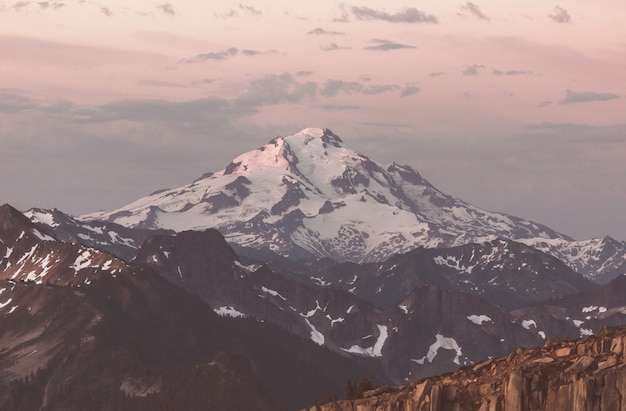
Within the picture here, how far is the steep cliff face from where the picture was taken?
336 feet

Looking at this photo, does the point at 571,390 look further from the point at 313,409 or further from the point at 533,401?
the point at 313,409

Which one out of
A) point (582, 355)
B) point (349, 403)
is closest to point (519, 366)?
point (582, 355)

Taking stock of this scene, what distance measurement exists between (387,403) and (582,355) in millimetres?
15590

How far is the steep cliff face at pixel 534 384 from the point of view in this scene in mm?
102312

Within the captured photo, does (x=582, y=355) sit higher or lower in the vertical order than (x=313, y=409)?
higher

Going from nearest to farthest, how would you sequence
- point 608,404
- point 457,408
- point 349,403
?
point 608,404 → point 457,408 → point 349,403

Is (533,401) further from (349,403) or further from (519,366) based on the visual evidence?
(349,403)

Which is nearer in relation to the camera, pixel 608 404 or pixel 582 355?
pixel 608 404

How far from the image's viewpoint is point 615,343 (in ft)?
362

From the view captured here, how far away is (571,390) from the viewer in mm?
103000

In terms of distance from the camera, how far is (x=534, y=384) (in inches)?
4168

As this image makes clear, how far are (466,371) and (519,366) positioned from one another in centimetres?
870

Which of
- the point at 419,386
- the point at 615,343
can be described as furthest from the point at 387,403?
the point at 615,343

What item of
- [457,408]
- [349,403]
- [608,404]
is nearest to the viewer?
[608,404]
